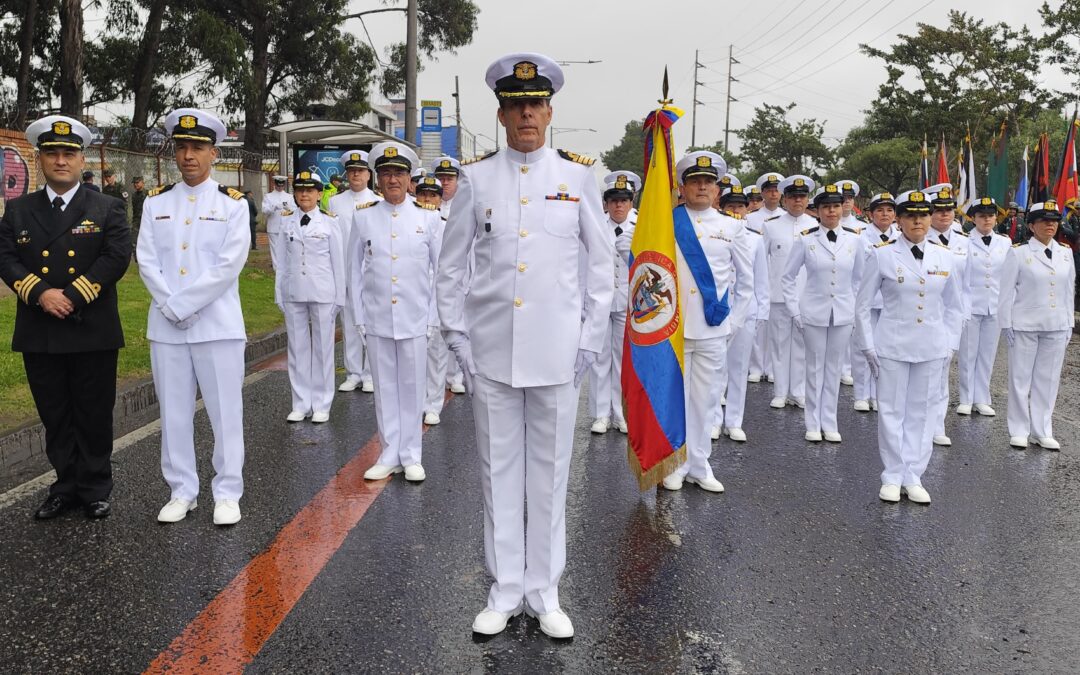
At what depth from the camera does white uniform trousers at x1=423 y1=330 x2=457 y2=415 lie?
718 centimetres

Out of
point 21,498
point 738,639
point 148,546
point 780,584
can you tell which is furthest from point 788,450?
point 21,498

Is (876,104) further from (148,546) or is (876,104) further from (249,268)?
(148,546)

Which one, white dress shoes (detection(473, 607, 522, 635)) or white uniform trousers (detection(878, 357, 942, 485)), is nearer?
white dress shoes (detection(473, 607, 522, 635))

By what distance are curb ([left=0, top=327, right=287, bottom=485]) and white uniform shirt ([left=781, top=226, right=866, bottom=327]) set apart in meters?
5.20

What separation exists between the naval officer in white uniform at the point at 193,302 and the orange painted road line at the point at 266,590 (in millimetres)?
448

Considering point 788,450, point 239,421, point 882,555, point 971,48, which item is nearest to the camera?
point 882,555

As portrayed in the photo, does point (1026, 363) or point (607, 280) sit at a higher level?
point (607, 280)

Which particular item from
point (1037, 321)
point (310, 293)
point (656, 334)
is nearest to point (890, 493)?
point (656, 334)

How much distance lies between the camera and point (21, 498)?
4.71m

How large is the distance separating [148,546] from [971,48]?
34567mm

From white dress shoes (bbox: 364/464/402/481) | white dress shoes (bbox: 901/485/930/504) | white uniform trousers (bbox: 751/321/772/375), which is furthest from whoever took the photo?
white uniform trousers (bbox: 751/321/772/375)

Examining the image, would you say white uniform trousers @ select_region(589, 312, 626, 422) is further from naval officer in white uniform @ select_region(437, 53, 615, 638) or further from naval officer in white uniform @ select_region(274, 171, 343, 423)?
naval officer in white uniform @ select_region(437, 53, 615, 638)

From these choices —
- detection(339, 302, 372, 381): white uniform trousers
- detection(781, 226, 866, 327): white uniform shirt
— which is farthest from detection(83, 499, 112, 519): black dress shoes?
detection(781, 226, 866, 327): white uniform shirt

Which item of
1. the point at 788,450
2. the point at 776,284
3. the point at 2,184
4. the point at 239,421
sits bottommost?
the point at 788,450
